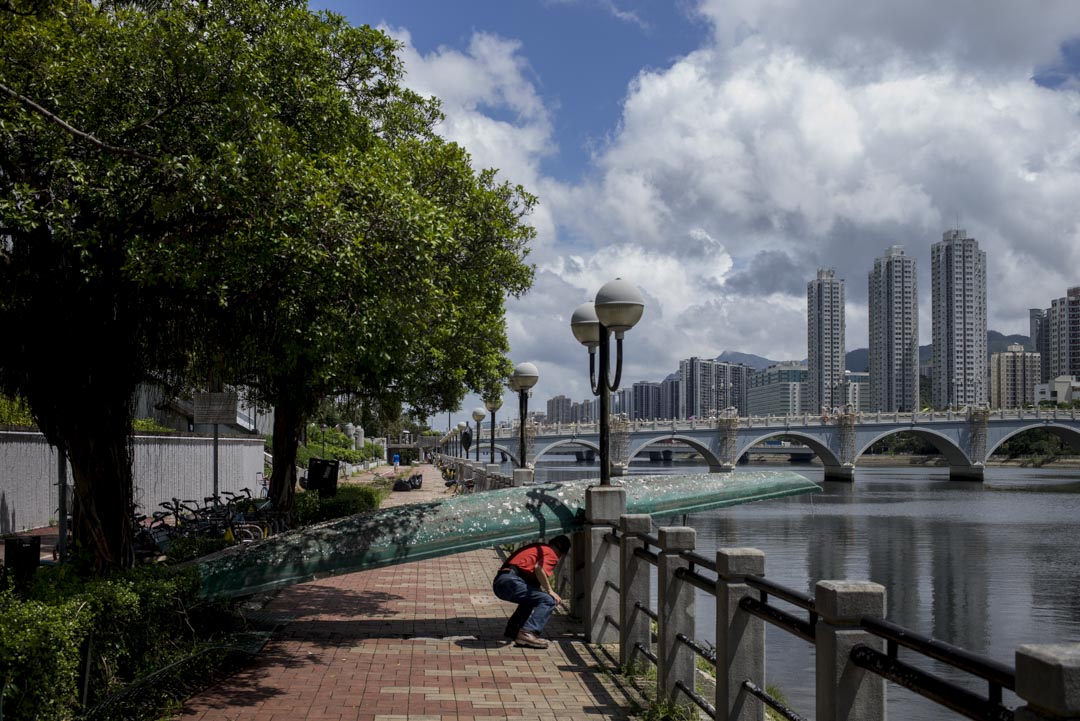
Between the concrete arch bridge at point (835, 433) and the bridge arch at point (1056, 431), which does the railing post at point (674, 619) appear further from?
the bridge arch at point (1056, 431)

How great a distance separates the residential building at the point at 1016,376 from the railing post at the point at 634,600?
185094 mm

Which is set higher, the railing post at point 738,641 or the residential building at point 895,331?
the residential building at point 895,331

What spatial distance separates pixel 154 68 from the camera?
24.6 ft

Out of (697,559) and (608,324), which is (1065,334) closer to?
(608,324)

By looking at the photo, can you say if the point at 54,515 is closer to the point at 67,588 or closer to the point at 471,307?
the point at 471,307

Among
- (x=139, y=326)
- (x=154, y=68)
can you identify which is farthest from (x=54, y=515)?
(x=154, y=68)

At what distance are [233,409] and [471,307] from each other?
12.5 ft

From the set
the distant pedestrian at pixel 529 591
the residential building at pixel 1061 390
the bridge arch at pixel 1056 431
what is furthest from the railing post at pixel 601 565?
the residential building at pixel 1061 390

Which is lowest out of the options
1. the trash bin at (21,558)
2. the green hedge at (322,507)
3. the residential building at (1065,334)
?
the green hedge at (322,507)

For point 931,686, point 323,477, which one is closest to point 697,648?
point 931,686

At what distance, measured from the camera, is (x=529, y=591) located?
8.56 metres

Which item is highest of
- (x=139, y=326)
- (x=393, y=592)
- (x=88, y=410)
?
(x=139, y=326)

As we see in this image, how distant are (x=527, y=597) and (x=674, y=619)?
228cm

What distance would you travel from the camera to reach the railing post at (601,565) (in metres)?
8.73
